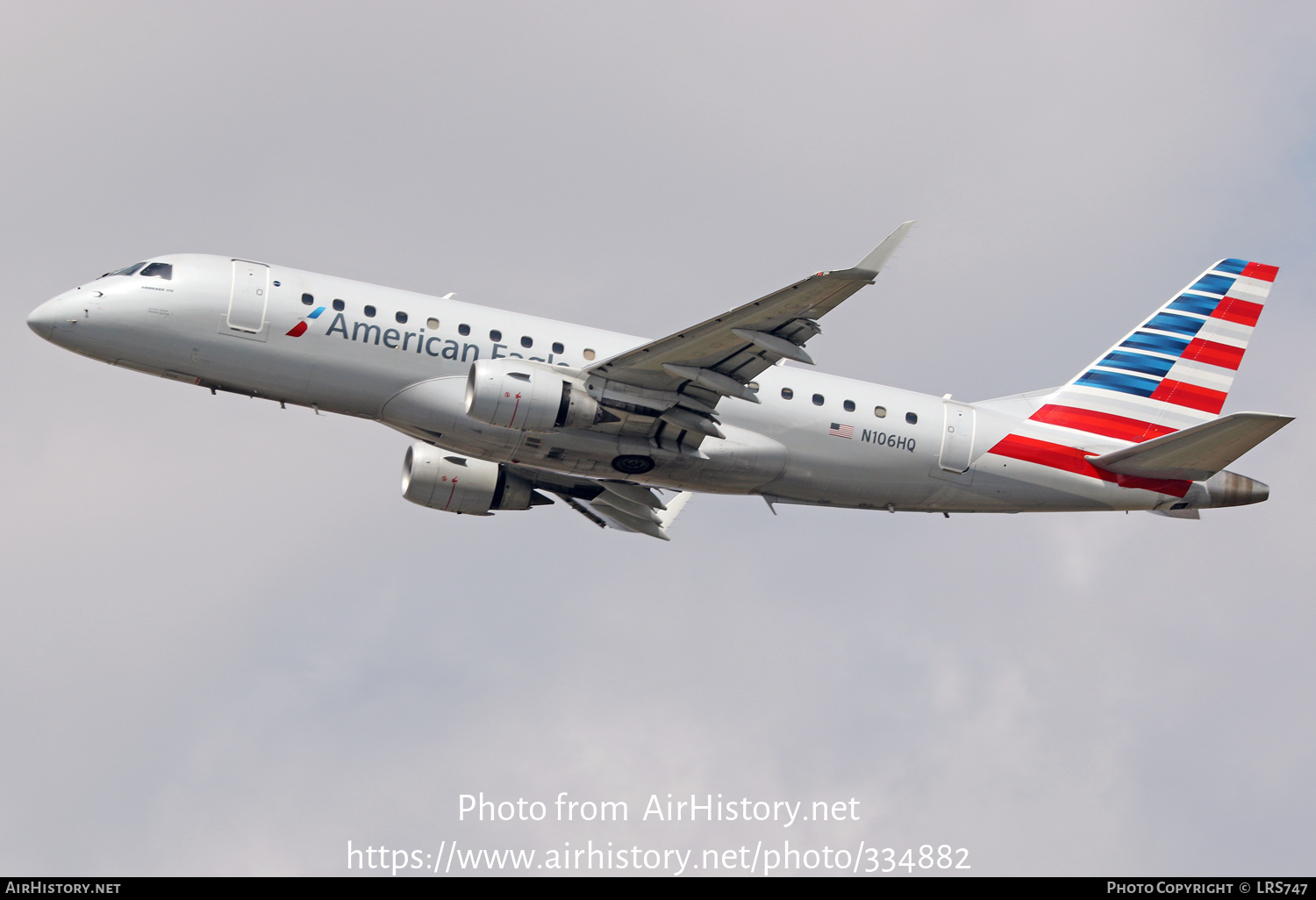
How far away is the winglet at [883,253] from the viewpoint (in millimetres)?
28562

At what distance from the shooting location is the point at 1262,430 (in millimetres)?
35250

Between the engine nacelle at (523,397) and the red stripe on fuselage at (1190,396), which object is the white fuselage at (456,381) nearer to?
the engine nacelle at (523,397)

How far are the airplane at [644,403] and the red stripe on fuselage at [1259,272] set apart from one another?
5667 millimetres

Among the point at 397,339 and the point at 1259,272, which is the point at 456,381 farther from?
the point at 1259,272

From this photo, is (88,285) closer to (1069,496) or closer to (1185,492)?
(1069,496)

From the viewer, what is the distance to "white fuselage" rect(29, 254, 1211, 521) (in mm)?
33469

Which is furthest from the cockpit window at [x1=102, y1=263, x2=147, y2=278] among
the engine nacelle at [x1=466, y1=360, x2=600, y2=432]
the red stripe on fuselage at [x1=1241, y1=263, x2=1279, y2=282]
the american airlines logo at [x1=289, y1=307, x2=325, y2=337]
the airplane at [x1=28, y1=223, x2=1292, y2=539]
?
the red stripe on fuselage at [x1=1241, y1=263, x2=1279, y2=282]

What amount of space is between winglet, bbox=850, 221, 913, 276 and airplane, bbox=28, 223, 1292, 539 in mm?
37

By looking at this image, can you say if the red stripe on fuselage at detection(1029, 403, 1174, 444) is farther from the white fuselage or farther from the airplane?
the white fuselage

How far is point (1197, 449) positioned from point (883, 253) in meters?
13.1

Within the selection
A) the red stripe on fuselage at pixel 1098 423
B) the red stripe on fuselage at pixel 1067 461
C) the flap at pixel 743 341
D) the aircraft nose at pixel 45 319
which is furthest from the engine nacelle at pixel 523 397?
the red stripe on fuselage at pixel 1098 423

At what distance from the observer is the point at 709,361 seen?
33250 mm

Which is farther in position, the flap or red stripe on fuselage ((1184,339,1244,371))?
red stripe on fuselage ((1184,339,1244,371))

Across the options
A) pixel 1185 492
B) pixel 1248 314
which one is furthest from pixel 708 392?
pixel 1248 314
